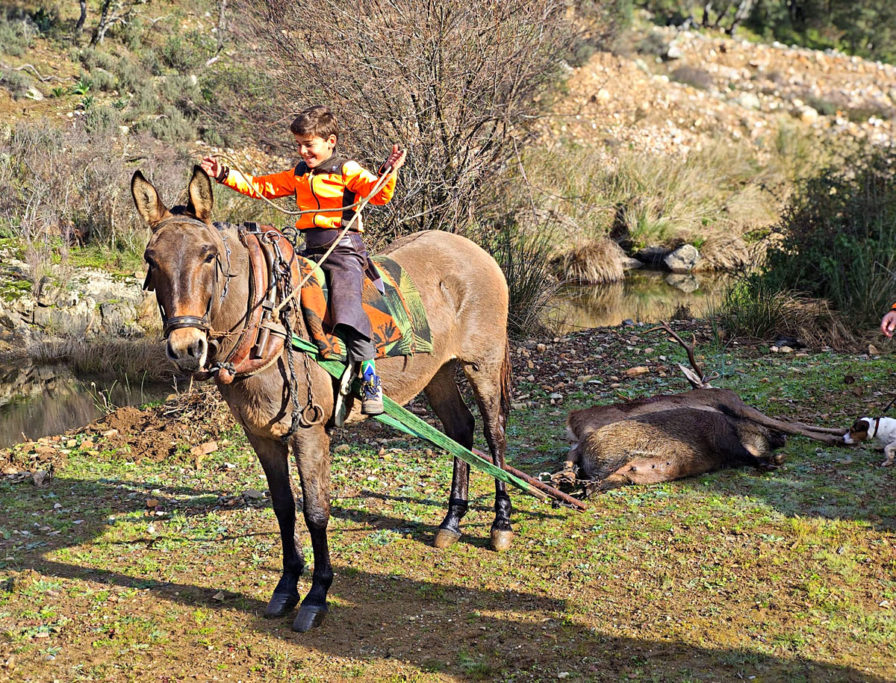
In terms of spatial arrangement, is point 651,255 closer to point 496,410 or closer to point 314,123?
point 496,410

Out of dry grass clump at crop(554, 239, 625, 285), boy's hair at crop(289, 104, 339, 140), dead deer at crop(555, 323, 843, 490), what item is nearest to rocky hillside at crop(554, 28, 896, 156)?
dry grass clump at crop(554, 239, 625, 285)

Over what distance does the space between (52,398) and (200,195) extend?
8.47m

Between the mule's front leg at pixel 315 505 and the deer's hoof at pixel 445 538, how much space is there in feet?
3.71

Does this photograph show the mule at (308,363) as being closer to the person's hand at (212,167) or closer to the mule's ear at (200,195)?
the mule's ear at (200,195)

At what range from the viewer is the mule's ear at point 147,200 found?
3898 millimetres

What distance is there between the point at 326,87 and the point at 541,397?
15.6 feet

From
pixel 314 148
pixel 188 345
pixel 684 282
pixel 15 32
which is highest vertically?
pixel 15 32

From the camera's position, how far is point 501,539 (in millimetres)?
5668

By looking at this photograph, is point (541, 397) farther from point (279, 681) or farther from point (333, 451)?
point (279, 681)

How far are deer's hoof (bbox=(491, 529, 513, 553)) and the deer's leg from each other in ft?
4.64

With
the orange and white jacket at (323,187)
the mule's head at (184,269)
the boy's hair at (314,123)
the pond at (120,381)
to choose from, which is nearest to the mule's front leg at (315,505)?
the mule's head at (184,269)

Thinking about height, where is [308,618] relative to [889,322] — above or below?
below

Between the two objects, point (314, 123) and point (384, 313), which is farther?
point (384, 313)

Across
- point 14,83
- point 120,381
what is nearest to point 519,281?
point 120,381
